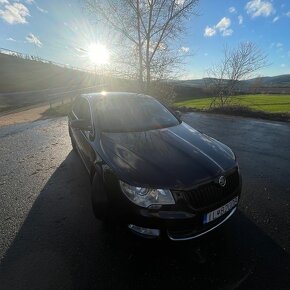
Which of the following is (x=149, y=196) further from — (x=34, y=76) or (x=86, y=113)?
(x=34, y=76)

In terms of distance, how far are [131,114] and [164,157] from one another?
1461 mm

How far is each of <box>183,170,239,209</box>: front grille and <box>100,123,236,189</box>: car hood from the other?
8cm

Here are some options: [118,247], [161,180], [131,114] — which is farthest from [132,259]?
[131,114]

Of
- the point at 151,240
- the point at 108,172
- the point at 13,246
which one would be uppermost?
the point at 108,172

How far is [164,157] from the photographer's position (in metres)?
2.96

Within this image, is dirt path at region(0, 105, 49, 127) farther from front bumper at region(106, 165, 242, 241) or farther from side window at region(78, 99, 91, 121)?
front bumper at region(106, 165, 242, 241)

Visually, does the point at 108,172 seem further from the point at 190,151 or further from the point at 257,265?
the point at 257,265

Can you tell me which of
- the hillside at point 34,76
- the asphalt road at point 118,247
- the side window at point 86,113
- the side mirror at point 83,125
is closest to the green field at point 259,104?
the side window at point 86,113

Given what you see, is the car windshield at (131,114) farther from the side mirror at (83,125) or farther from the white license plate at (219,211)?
the white license plate at (219,211)

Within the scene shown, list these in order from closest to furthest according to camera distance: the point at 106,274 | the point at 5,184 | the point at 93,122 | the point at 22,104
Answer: the point at 106,274 < the point at 93,122 < the point at 5,184 < the point at 22,104

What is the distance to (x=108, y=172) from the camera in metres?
2.90

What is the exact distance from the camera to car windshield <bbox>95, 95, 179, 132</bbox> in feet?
12.7

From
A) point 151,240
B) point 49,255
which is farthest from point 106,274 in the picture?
point 49,255

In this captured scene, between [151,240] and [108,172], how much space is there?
34.2 inches
